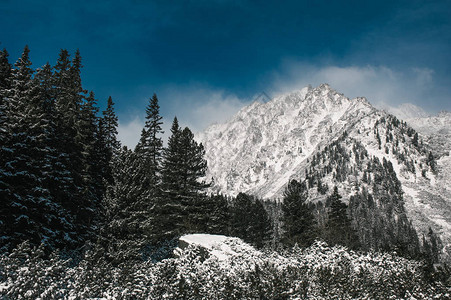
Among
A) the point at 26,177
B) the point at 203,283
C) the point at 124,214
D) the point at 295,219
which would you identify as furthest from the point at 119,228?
the point at 295,219

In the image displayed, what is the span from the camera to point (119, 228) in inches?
848

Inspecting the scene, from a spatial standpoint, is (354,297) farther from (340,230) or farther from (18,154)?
(340,230)

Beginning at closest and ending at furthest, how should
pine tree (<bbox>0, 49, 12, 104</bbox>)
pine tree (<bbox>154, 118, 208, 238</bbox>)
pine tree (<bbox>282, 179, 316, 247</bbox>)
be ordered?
pine tree (<bbox>0, 49, 12, 104</bbox>)
pine tree (<bbox>154, 118, 208, 238</bbox>)
pine tree (<bbox>282, 179, 316, 247</bbox>)

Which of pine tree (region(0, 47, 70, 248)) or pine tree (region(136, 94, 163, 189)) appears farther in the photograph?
pine tree (region(136, 94, 163, 189))

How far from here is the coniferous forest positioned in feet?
36.3

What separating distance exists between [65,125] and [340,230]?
45241 mm

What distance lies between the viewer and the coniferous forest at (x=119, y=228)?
1105 centimetres

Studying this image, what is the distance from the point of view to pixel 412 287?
12.3 m

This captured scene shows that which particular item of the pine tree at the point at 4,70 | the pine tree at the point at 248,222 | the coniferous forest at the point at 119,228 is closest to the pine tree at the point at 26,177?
the coniferous forest at the point at 119,228

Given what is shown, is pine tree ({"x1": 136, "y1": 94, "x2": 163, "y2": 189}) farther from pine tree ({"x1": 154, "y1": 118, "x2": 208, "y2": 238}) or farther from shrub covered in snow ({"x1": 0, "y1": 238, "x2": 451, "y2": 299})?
shrub covered in snow ({"x1": 0, "y1": 238, "x2": 451, "y2": 299})

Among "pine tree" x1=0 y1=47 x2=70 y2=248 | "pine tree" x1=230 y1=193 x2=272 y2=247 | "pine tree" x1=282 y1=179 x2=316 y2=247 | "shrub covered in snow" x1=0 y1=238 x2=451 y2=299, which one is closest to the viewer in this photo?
"shrub covered in snow" x1=0 y1=238 x2=451 y2=299

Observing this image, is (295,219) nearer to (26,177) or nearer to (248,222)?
(248,222)

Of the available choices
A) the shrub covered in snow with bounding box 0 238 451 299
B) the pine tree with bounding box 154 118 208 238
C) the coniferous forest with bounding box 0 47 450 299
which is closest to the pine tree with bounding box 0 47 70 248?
the coniferous forest with bounding box 0 47 450 299

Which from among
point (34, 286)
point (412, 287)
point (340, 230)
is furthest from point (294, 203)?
point (34, 286)
